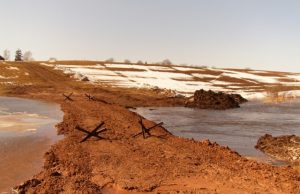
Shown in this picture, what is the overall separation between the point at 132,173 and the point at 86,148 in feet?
12.4

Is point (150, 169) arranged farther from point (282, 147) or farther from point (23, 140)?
point (282, 147)

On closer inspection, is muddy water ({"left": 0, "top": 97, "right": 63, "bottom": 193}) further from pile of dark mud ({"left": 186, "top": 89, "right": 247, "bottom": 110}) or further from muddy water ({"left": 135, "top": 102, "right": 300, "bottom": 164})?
pile of dark mud ({"left": 186, "top": 89, "right": 247, "bottom": 110})

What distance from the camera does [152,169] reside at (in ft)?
42.3

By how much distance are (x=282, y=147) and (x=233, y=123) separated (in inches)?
419

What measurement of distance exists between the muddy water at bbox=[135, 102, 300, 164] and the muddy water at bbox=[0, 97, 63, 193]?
25.0ft

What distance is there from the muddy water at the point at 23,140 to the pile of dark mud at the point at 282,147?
959cm

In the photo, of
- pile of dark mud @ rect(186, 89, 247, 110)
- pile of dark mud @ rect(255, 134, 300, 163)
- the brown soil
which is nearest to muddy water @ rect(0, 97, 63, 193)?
the brown soil

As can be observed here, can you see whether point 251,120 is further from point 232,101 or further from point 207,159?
point 207,159

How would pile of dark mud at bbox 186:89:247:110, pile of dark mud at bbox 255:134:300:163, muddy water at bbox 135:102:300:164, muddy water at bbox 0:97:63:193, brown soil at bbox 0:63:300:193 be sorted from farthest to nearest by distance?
1. pile of dark mud at bbox 186:89:247:110
2. muddy water at bbox 135:102:300:164
3. pile of dark mud at bbox 255:134:300:163
4. muddy water at bbox 0:97:63:193
5. brown soil at bbox 0:63:300:193

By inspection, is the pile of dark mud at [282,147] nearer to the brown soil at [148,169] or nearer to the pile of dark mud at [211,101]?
the brown soil at [148,169]

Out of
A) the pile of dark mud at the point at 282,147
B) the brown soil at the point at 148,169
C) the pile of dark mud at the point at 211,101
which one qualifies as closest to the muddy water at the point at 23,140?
the brown soil at the point at 148,169

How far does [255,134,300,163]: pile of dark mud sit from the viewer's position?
18219 mm

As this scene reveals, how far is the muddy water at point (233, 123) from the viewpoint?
23156 millimetres

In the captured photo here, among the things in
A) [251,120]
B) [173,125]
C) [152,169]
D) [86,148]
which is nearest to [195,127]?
[173,125]
